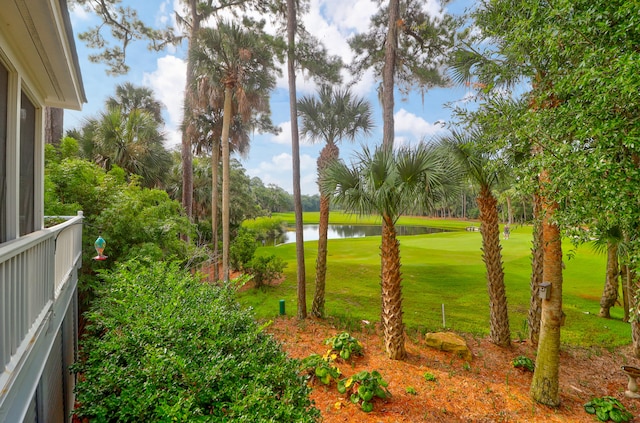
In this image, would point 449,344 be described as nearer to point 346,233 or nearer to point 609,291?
point 609,291

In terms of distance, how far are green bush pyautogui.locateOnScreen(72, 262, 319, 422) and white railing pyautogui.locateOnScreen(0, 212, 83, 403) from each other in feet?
2.27

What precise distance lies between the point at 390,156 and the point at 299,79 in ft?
15.7

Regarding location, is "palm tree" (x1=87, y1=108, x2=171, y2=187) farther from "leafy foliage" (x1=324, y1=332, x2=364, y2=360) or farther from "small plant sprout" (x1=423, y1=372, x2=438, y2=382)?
"small plant sprout" (x1=423, y1=372, x2=438, y2=382)

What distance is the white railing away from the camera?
52.4 inches

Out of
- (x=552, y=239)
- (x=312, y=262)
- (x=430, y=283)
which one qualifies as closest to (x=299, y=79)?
(x=552, y=239)

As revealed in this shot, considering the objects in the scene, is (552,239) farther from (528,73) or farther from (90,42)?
(90,42)

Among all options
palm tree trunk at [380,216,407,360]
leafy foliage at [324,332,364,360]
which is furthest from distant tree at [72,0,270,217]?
palm tree trunk at [380,216,407,360]

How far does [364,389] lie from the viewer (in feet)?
15.2

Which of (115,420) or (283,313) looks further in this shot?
(283,313)

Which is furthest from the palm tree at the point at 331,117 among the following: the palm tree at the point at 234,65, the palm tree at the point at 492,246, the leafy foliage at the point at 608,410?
the leafy foliage at the point at 608,410

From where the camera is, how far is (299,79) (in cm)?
910

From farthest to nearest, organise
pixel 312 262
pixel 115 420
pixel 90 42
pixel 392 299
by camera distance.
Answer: pixel 312 262 < pixel 90 42 < pixel 392 299 < pixel 115 420

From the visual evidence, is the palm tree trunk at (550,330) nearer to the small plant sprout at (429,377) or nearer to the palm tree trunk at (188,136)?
the small plant sprout at (429,377)

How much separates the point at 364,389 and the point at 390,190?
3578 mm
